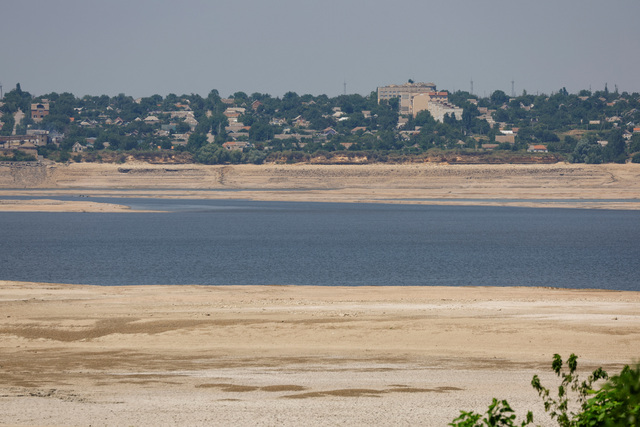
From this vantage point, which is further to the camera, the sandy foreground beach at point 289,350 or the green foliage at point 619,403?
the sandy foreground beach at point 289,350

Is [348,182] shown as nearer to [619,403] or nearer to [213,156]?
[213,156]

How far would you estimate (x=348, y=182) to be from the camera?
164 metres

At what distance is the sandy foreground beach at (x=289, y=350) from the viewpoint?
1444cm

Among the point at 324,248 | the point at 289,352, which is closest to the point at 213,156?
the point at 324,248

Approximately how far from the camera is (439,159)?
179000 millimetres

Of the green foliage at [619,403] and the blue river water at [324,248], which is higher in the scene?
the green foliage at [619,403]

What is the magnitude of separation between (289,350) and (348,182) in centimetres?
14374

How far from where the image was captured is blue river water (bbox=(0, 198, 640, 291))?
42625 mm

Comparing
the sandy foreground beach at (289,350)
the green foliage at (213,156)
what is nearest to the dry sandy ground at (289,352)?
the sandy foreground beach at (289,350)

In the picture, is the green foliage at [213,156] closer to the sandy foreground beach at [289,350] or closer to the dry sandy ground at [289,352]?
the sandy foreground beach at [289,350]

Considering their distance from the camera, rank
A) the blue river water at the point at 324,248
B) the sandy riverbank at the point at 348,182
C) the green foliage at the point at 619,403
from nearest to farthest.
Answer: the green foliage at the point at 619,403, the blue river water at the point at 324,248, the sandy riverbank at the point at 348,182

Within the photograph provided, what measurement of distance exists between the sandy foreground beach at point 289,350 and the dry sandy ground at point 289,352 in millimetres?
49

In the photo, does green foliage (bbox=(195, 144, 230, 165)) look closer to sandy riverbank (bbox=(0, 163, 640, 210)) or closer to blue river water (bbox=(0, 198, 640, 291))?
sandy riverbank (bbox=(0, 163, 640, 210))

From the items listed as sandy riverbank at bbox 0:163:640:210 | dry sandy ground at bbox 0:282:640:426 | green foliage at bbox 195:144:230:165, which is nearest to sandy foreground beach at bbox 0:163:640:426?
dry sandy ground at bbox 0:282:640:426
